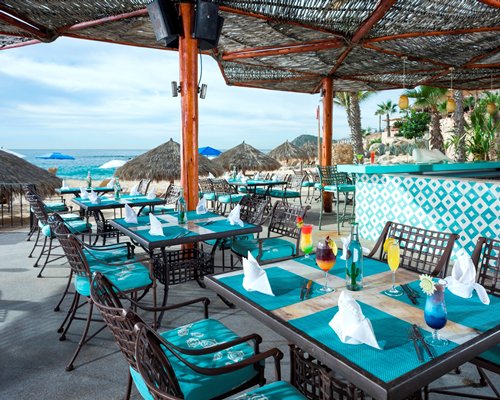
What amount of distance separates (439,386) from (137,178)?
10125 mm

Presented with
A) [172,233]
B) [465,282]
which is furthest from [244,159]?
[465,282]

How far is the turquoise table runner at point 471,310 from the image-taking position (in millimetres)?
1446

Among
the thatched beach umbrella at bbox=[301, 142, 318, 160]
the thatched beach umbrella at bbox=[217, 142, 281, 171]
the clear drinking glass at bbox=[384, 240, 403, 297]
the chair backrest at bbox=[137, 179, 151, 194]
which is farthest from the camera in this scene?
the thatched beach umbrella at bbox=[301, 142, 318, 160]

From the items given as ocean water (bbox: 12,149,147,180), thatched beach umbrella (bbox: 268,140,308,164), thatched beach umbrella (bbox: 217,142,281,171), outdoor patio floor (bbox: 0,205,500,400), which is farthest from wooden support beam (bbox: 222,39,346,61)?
ocean water (bbox: 12,149,147,180)

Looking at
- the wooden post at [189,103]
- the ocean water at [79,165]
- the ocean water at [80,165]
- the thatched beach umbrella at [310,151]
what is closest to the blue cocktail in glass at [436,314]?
the wooden post at [189,103]

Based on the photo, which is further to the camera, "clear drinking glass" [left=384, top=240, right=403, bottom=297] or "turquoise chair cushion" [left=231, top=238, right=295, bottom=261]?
"turquoise chair cushion" [left=231, top=238, right=295, bottom=261]

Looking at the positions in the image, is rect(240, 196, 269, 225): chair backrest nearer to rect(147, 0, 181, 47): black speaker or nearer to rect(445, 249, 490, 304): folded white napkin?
rect(147, 0, 181, 47): black speaker

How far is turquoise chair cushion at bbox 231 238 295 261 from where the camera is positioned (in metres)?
3.47

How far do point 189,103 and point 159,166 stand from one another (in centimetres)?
646

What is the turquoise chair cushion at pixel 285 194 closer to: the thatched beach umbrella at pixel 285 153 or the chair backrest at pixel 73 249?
the chair backrest at pixel 73 249

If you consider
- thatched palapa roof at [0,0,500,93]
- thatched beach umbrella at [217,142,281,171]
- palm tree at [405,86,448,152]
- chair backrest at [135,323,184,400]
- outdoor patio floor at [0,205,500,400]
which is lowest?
outdoor patio floor at [0,205,500,400]

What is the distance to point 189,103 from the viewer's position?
4.74 m

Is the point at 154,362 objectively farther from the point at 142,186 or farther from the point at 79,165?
the point at 79,165

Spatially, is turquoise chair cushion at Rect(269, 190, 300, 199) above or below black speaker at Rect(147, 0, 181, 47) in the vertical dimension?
below
